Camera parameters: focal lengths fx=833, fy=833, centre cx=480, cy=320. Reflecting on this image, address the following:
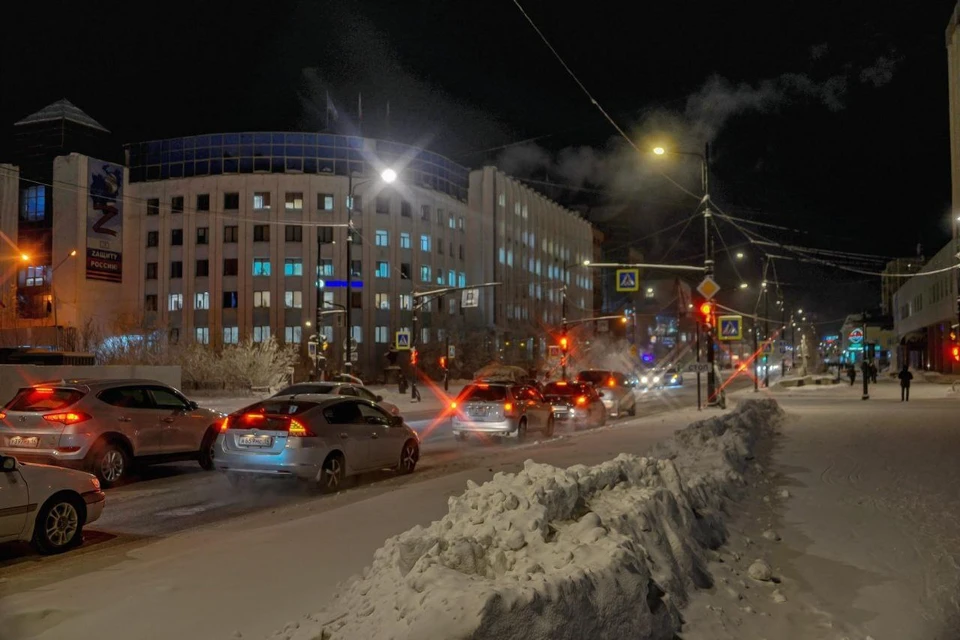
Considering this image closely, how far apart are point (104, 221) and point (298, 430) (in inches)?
2568

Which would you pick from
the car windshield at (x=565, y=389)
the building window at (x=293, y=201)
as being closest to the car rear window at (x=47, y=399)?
the car windshield at (x=565, y=389)

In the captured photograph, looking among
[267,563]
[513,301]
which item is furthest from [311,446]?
[513,301]

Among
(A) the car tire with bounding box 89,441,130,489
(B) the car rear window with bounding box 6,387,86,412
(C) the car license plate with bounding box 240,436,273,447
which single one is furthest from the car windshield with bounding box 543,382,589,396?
(B) the car rear window with bounding box 6,387,86,412

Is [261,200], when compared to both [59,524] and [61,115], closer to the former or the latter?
[61,115]

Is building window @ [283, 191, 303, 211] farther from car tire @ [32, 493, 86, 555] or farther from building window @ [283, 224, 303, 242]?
car tire @ [32, 493, 86, 555]

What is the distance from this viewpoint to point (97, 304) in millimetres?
69875

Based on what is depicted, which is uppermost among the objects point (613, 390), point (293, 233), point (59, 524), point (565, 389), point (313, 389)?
point (293, 233)

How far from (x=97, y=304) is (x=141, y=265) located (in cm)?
500

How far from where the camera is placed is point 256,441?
40.6ft

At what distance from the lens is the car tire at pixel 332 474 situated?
12430 millimetres

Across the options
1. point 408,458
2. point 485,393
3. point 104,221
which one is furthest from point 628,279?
point 104,221

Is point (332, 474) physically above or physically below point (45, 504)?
below

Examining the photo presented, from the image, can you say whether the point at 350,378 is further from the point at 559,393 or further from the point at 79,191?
the point at 79,191

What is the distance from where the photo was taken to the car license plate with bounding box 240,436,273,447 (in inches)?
485
